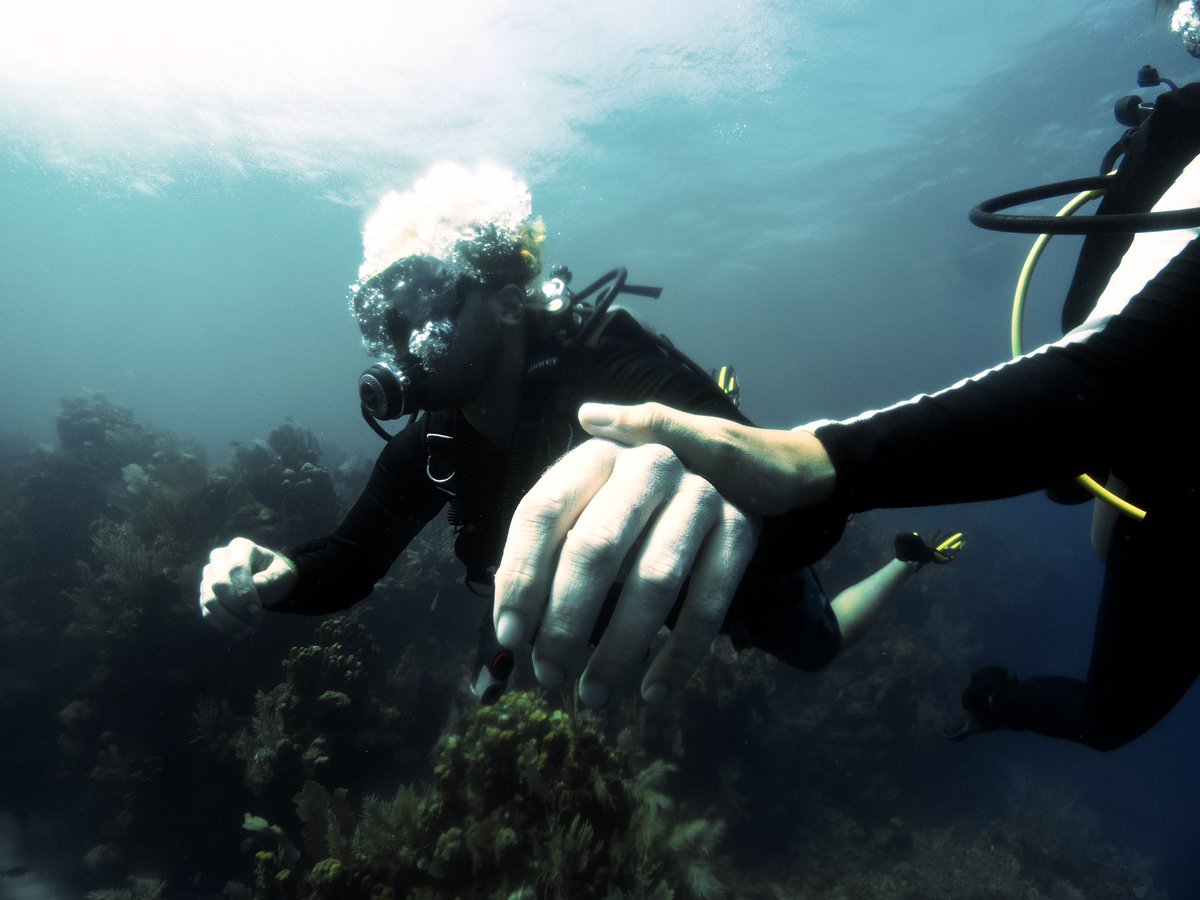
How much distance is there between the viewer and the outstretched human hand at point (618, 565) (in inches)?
37.0

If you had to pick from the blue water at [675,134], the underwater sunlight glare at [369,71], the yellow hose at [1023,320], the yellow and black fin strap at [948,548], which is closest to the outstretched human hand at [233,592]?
the yellow hose at [1023,320]

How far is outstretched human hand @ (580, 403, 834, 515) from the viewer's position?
1124 millimetres

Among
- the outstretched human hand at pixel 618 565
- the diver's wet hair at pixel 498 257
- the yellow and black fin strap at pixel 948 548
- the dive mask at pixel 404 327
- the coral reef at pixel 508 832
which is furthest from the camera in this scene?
the yellow and black fin strap at pixel 948 548

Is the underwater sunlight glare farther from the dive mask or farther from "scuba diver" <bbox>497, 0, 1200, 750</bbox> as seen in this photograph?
"scuba diver" <bbox>497, 0, 1200, 750</bbox>

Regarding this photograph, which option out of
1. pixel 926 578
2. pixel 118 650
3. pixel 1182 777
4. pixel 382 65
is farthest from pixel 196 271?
pixel 1182 777

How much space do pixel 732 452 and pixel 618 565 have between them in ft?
1.16

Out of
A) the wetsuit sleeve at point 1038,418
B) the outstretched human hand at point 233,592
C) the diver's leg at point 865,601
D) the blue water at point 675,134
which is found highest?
the blue water at point 675,134

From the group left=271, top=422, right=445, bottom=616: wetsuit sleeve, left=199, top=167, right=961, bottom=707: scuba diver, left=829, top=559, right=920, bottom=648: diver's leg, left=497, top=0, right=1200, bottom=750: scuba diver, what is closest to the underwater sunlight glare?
left=199, top=167, right=961, bottom=707: scuba diver

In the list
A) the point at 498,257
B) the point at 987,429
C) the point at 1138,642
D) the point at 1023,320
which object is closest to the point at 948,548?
the point at 1138,642

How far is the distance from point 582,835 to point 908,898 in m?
5.61

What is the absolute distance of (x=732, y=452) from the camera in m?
1.13

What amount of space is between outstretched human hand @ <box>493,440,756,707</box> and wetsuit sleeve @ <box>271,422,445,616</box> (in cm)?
252

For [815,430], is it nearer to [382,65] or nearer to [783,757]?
[783,757]

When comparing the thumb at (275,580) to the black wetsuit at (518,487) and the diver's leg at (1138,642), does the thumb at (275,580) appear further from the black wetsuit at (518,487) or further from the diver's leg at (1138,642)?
the diver's leg at (1138,642)
